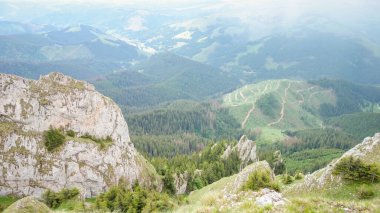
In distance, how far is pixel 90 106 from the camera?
108 metres

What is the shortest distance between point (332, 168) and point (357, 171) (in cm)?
486

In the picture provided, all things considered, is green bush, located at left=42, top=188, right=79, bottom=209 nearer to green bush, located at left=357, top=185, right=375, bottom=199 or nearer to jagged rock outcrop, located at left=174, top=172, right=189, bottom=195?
jagged rock outcrop, located at left=174, top=172, right=189, bottom=195

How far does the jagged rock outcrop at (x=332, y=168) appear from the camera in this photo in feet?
171

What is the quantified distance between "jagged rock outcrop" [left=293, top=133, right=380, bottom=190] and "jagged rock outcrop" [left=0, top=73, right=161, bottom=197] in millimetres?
55293

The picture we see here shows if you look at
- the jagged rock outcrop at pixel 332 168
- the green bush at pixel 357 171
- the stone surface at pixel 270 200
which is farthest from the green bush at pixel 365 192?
the stone surface at pixel 270 200

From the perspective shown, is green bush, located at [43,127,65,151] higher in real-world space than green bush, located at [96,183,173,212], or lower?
higher

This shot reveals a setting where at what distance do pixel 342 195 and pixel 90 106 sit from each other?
79.7 metres

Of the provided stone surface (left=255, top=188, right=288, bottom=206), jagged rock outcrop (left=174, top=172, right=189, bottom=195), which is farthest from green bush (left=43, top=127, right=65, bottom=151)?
stone surface (left=255, top=188, right=288, bottom=206)

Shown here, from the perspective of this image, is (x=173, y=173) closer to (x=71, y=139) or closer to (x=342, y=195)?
(x=71, y=139)

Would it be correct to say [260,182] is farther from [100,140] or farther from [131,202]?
[100,140]

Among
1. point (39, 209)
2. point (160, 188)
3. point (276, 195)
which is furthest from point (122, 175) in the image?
point (276, 195)

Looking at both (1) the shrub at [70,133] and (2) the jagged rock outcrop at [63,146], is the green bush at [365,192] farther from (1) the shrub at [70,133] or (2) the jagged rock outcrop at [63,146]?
(1) the shrub at [70,133]

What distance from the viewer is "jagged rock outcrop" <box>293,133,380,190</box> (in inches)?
2053

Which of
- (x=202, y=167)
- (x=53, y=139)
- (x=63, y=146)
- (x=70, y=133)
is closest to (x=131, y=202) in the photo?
(x=63, y=146)
